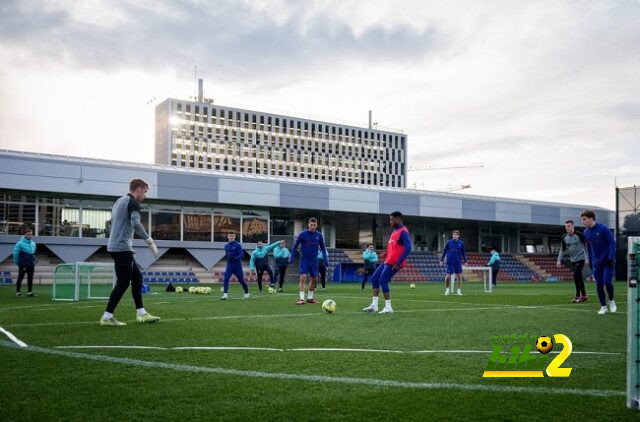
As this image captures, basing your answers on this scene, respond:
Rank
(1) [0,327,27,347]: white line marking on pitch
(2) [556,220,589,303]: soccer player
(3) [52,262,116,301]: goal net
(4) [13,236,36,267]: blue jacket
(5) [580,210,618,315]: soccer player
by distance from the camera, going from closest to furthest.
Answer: (1) [0,327,27,347]: white line marking on pitch < (5) [580,210,618,315]: soccer player < (2) [556,220,589,303]: soccer player < (3) [52,262,116,301]: goal net < (4) [13,236,36,267]: blue jacket

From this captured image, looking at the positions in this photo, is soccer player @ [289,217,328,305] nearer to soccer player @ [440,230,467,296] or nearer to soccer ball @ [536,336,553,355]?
soccer player @ [440,230,467,296]

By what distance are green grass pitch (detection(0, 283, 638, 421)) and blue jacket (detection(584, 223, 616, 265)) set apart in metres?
2.68

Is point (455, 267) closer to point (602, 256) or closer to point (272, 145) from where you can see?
point (602, 256)

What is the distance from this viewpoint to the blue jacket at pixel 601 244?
11422 mm

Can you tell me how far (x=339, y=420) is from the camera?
11.7 ft

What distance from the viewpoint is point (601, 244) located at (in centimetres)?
1157

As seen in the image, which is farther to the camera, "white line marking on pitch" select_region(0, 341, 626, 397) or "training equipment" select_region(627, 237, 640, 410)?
"white line marking on pitch" select_region(0, 341, 626, 397)

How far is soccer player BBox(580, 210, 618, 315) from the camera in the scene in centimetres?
1138

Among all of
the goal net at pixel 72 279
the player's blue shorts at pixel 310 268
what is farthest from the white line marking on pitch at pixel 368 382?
the goal net at pixel 72 279

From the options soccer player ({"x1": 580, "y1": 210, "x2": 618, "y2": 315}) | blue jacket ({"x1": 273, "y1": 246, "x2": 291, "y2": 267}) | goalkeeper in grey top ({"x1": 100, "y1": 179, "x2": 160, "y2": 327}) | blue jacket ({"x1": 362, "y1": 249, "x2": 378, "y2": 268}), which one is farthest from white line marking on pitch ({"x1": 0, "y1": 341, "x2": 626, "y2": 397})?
blue jacket ({"x1": 362, "y1": 249, "x2": 378, "y2": 268})

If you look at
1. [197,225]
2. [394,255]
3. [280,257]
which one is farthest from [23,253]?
[197,225]

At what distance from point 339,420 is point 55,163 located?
107 feet

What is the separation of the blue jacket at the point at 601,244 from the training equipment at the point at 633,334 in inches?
320

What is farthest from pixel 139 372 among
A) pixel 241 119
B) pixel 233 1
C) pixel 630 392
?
pixel 241 119
